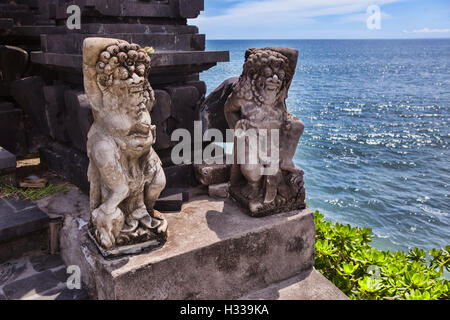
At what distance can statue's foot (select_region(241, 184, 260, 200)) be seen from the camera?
12.0ft

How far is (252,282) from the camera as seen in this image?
3.47 metres

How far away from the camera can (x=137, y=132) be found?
9.72 feet

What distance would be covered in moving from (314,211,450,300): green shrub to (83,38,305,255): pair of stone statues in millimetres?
828

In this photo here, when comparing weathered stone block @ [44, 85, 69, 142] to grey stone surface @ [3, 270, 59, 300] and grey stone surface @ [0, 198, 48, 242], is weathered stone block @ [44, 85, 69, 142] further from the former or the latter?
grey stone surface @ [3, 270, 59, 300]

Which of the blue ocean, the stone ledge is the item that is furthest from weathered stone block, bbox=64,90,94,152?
the blue ocean

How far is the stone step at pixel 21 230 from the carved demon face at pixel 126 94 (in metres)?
1.32

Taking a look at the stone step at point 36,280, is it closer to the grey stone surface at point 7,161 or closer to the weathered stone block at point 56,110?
the grey stone surface at point 7,161

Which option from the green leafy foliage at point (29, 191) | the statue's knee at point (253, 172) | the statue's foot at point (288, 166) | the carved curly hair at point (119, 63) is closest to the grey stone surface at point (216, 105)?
the statue's knee at point (253, 172)

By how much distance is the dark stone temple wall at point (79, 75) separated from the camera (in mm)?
4070

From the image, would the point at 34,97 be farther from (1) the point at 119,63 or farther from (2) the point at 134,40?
(1) the point at 119,63

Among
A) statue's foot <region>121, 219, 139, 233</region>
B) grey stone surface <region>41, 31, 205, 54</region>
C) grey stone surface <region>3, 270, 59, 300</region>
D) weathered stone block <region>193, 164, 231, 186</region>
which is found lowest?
grey stone surface <region>3, 270, 59, 300</region>

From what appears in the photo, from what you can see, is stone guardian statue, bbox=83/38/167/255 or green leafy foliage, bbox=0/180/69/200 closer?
stone guardian statue, bbox=83/38/167/255

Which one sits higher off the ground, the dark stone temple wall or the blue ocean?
the dark stone temple wall
